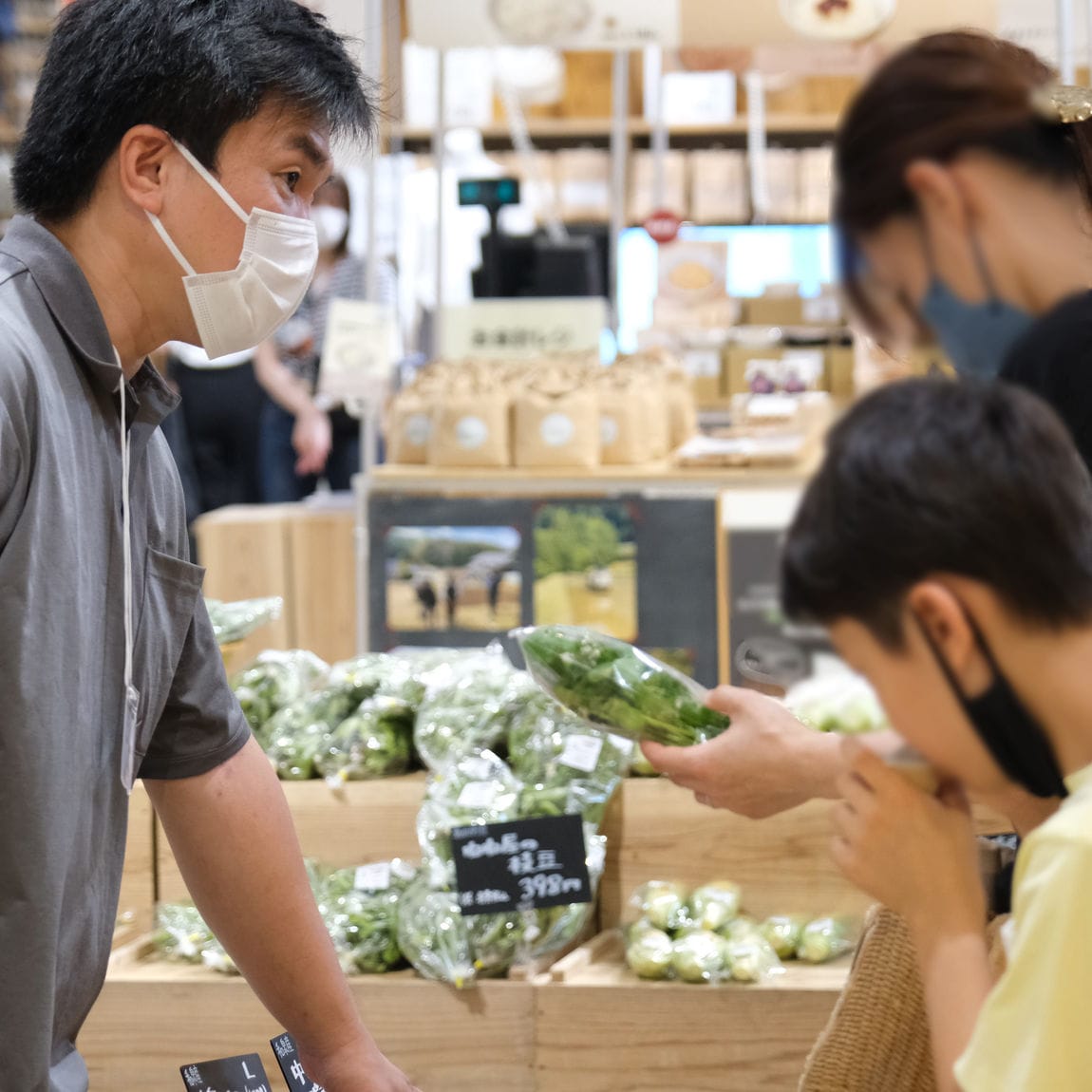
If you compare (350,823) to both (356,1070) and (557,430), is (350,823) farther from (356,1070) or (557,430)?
(557,430)

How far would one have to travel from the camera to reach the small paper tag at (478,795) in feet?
6.99

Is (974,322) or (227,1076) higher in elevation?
(974,322)

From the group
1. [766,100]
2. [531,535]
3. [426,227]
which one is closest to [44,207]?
[531,535]

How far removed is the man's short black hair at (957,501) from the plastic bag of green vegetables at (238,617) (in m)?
1.78

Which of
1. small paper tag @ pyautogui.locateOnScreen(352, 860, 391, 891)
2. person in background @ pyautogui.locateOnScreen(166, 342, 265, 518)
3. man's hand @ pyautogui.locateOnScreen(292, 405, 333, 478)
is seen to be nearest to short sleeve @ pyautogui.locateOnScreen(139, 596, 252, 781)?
small paper tag @ pyautogui.locateOnScreen(352, 860, 391, 891)

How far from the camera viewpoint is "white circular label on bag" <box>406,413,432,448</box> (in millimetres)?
4023

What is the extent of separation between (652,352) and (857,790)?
3785 millimetres

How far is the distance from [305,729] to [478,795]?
0.39 meters

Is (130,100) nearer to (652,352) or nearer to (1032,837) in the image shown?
(1032,837)

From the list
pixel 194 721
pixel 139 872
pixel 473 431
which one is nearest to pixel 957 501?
pixel 194 721

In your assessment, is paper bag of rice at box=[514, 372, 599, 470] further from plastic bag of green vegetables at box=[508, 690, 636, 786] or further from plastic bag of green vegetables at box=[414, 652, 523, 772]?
plastic bag of green vegetables at box=[508, 690, 636, 786]

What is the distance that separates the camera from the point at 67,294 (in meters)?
1.38

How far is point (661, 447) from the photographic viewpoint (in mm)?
4105

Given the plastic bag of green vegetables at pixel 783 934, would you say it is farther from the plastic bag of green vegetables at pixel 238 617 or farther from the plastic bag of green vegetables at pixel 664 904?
the plastic bag of green vegetables at pixel 238 617
